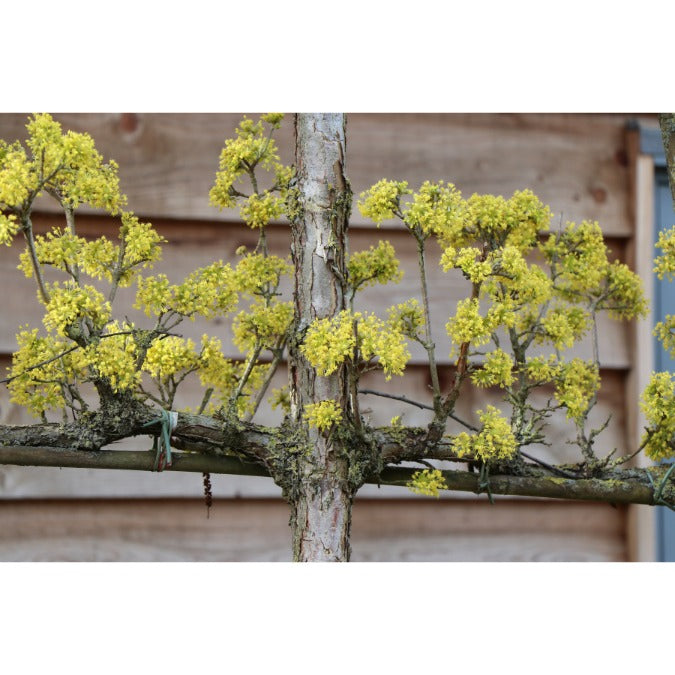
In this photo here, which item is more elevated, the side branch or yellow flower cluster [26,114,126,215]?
yellow flower cluster [26,114,126,215]

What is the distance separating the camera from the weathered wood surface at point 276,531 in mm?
1358

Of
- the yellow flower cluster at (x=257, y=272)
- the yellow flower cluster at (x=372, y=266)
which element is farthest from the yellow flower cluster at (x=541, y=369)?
the yellow flower cluster at (x=257, y=272)

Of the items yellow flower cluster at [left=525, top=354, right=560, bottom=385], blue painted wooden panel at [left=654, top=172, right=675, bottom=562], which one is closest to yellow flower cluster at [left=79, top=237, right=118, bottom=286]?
yellow flower cluster at [left=525, top=354, right=560, bottom=385]

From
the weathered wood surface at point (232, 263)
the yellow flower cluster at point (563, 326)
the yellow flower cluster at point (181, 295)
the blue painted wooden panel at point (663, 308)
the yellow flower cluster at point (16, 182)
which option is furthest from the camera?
the blue painted wooden panel at point (663, 308)

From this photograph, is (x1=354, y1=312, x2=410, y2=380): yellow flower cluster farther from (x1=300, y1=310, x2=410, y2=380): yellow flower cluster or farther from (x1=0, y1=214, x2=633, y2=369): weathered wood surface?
(x1=0, y1=214, x2=633, y2=369): weathered wood surface

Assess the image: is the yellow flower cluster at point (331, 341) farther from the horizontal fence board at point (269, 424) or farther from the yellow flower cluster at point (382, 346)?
the horizontal fence board at point (269, 424)

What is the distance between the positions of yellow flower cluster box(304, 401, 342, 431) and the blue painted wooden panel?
75 cm

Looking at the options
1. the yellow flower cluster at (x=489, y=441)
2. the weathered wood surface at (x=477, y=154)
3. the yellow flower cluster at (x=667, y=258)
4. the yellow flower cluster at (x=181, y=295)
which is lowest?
the yellow flower cluster at (x=489, y=441)

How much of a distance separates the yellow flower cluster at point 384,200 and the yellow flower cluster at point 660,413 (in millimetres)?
394

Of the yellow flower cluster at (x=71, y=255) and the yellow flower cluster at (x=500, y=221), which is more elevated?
the yellow flower cluster at (x=500, y=221)

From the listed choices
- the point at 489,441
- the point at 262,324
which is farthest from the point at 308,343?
the point at 489,441

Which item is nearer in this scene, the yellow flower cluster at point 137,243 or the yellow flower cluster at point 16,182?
the yellow flower cluster at point 16,182

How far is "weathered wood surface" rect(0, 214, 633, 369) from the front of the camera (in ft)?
4.41

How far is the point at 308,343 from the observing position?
36.0 inches
